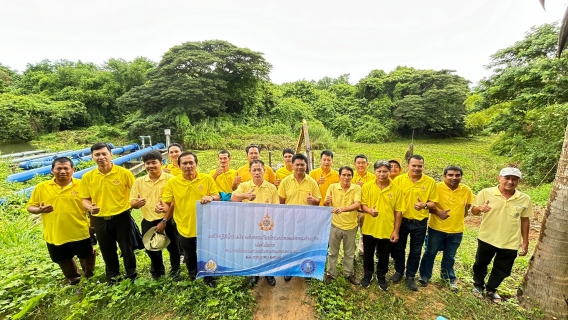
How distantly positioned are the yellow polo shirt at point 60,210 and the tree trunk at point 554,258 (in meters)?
5.53

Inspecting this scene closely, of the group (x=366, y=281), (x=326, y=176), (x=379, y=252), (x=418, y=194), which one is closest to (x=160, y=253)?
(x=326, y=176)

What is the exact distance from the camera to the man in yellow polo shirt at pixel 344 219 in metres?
3.44

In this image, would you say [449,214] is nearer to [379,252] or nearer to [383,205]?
[383,205]

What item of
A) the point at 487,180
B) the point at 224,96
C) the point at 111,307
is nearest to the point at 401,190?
the point at 111,307

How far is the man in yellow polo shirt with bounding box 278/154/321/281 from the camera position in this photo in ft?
11.6

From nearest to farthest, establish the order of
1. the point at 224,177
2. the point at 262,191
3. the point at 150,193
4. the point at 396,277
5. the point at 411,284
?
the point at 150,193, the point at 262,191, the point at 411,284, the point at 396,277, the point at 224,177

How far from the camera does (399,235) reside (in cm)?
354

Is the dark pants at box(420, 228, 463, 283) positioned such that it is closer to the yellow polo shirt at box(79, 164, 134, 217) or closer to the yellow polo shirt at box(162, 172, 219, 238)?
the yellow polo shirt at box(162, 172, 219, 238)

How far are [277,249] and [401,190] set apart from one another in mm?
1707

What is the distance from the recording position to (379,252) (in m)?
3.55

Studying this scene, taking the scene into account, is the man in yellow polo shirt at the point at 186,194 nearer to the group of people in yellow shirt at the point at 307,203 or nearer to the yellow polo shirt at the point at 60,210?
the group of people in yellow shirt at the point at 307,203

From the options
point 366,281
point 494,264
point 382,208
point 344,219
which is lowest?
point 366,281

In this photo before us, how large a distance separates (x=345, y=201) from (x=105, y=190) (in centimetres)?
Result: 295

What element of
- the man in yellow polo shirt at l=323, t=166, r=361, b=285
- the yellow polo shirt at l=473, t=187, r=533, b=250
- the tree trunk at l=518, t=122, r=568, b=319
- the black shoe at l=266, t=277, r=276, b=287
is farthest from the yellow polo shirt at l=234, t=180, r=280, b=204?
the tree trunk at l=518, t=122, r=568, b=319
